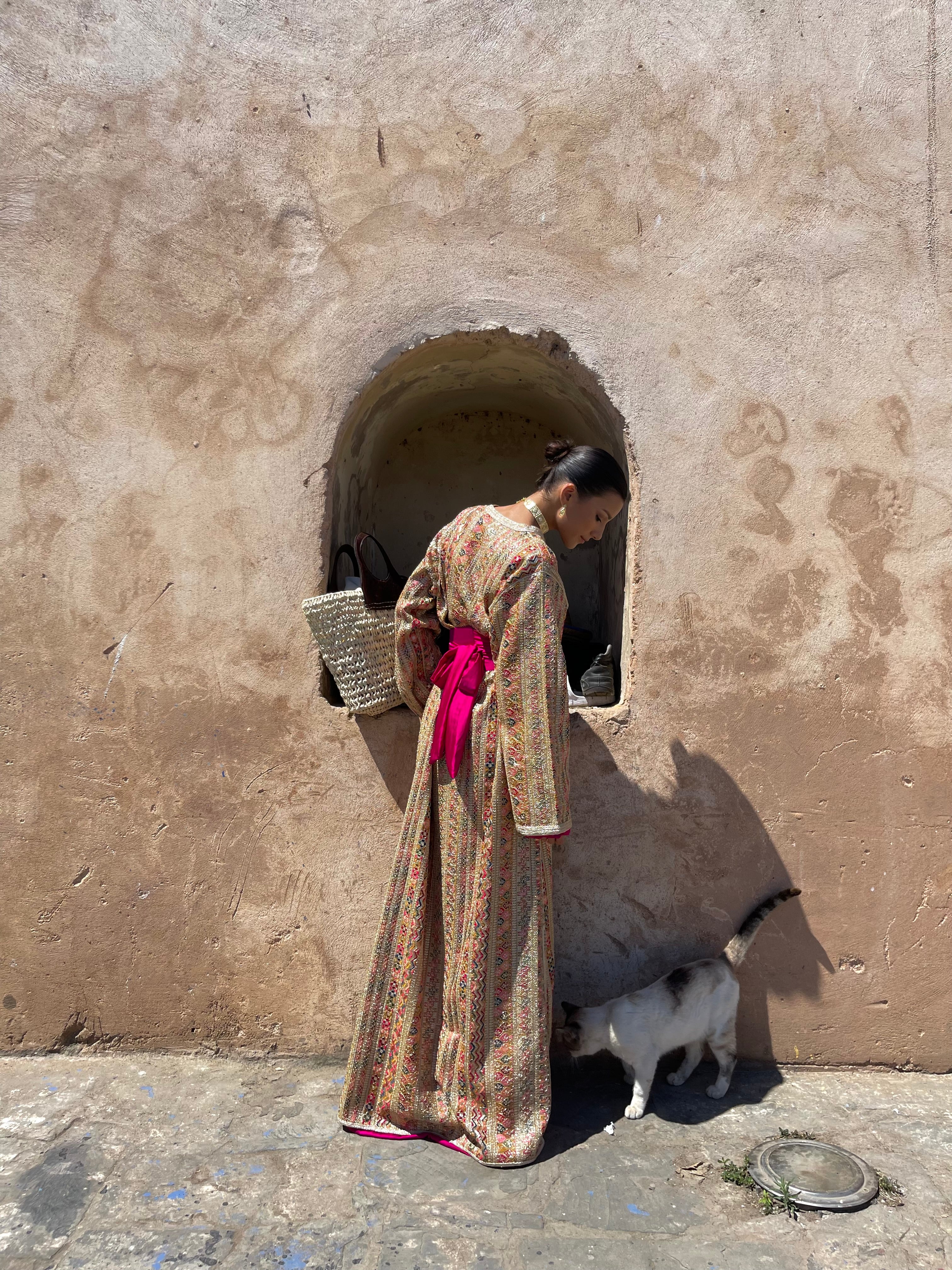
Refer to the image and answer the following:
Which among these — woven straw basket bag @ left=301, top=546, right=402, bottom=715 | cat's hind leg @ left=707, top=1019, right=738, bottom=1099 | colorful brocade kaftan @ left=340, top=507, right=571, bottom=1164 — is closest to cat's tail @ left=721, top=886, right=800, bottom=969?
cat's hind leg @ left=707, top=1019, right=738, bottom=1099

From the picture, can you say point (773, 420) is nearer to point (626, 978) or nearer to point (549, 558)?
point (549, 558)

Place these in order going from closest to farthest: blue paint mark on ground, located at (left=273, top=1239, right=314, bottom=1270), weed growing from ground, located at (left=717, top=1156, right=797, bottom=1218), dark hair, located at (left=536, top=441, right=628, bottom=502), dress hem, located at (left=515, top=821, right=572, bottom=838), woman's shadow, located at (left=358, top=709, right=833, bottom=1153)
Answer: blue paint mark on ground, located at (left=273, top=1239, right=314, bottom=1270) → weed growing from ground, located at (left=717, top=1156, right=797, bottom=1218) → dress hem, located at (left=515, top=821, right=572, bottom=838) → dark hair, located at (left=536, top=441, right=628, bottom=502) → woman's shadow, located at (left=358, top=709, right=833, bottom=1153)

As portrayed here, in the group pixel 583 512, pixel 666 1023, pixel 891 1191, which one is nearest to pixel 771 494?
pixel 583 512

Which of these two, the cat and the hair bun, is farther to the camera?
the cat

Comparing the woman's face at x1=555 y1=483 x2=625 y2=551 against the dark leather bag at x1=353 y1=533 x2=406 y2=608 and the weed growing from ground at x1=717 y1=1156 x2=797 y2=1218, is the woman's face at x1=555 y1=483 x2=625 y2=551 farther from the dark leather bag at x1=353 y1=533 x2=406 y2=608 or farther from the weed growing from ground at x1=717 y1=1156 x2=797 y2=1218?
the weed growing from ground at x1=717 y1=1156 x2=797 y2=1218

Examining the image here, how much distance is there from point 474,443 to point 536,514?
6.20ft

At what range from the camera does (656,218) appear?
2.89 m

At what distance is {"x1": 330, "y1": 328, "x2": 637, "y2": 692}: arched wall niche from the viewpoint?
118 inches

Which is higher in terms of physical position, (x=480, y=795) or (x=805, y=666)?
(x=805, y=666)

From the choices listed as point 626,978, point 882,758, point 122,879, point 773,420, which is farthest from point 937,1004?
point 122,879

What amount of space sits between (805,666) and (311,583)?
63.8 inches

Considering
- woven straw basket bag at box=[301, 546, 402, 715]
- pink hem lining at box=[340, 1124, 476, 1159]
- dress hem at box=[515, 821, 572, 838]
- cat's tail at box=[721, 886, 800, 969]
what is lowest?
pink hem lining at box=[340, 1124, 476, 1159]

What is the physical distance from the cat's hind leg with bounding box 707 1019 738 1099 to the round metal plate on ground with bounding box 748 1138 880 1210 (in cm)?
26

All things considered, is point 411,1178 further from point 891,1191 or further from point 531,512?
point 531,512
